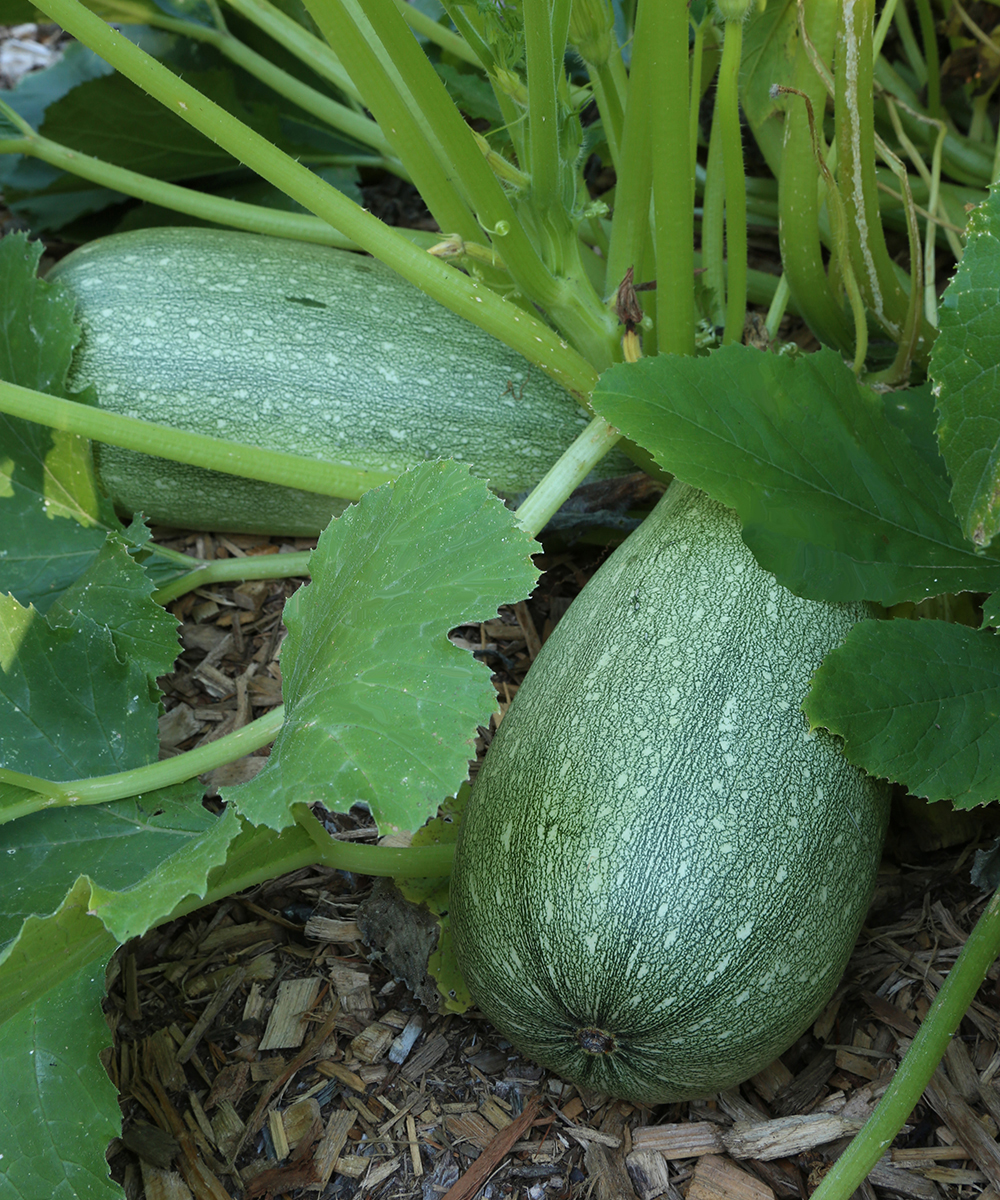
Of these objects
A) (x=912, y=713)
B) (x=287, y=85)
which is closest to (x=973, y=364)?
(x=912, y=713)

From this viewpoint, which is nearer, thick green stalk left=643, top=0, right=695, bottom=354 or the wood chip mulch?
thick green stalk left=643, top=0, right=695, bottom=354

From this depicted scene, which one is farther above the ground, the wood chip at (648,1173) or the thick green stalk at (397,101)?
the thick green stalk at (397,101)

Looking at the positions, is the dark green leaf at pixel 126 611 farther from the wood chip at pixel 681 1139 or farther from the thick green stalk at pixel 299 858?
the wood chip at pixel 681 1139

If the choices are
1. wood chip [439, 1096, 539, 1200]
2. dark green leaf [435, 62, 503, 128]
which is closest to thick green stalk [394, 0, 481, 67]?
dark green leaf [435, 62, 503, 128]

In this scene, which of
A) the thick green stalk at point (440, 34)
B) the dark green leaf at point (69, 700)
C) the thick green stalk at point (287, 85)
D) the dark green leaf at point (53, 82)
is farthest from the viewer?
the dark green leaf at point (53, 82)

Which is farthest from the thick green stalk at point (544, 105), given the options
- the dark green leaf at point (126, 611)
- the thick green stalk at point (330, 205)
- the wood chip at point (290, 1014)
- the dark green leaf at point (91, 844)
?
the wood chip at point (290, 1014)

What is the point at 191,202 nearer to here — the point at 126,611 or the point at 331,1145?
the point at 126,611

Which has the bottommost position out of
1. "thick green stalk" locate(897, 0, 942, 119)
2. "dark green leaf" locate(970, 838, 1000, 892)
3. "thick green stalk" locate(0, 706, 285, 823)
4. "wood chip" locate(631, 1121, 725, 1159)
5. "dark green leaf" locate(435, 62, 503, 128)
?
"wood chip" locate(631, 1121, 725, 1159)

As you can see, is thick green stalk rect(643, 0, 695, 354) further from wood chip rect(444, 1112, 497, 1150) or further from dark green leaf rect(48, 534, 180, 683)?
wood chip rect(444, 1112, 497, 1150)
